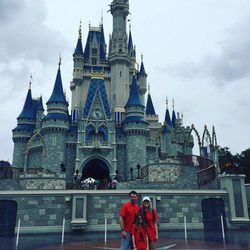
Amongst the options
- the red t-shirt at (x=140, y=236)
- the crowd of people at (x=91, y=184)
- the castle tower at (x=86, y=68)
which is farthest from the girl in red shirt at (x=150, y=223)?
the castle tower at (x=86, y=68)

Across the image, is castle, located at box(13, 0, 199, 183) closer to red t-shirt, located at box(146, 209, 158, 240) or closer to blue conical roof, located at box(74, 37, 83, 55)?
blue conical roof, located at box(74, 37, 83, 55)

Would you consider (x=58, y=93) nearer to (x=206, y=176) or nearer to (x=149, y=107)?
(x=149, y=107)

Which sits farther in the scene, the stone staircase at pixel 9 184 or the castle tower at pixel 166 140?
the castle tower at pixel 166 140

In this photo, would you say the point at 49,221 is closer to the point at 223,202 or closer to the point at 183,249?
the point at 183,249

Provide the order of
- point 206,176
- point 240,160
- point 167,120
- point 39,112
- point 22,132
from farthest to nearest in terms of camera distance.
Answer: point 167,120 < point 39,112 < point 22,132 < point 240,160 < point 206,176

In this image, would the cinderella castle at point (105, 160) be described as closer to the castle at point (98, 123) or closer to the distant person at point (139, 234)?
the castle at point (98, 123)

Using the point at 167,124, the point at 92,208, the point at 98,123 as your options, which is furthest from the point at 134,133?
the point at 92,208

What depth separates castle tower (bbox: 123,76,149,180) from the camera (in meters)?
44.8

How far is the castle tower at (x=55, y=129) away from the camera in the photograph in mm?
42438

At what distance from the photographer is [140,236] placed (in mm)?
5891

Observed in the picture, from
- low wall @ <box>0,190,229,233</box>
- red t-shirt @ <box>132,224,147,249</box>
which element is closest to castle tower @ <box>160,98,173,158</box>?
low wall @ <box>0,190,229,233</box>

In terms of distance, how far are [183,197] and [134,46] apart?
52.3 m

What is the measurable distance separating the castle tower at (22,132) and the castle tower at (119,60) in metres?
14.8

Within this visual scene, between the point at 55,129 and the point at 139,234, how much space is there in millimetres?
40129
